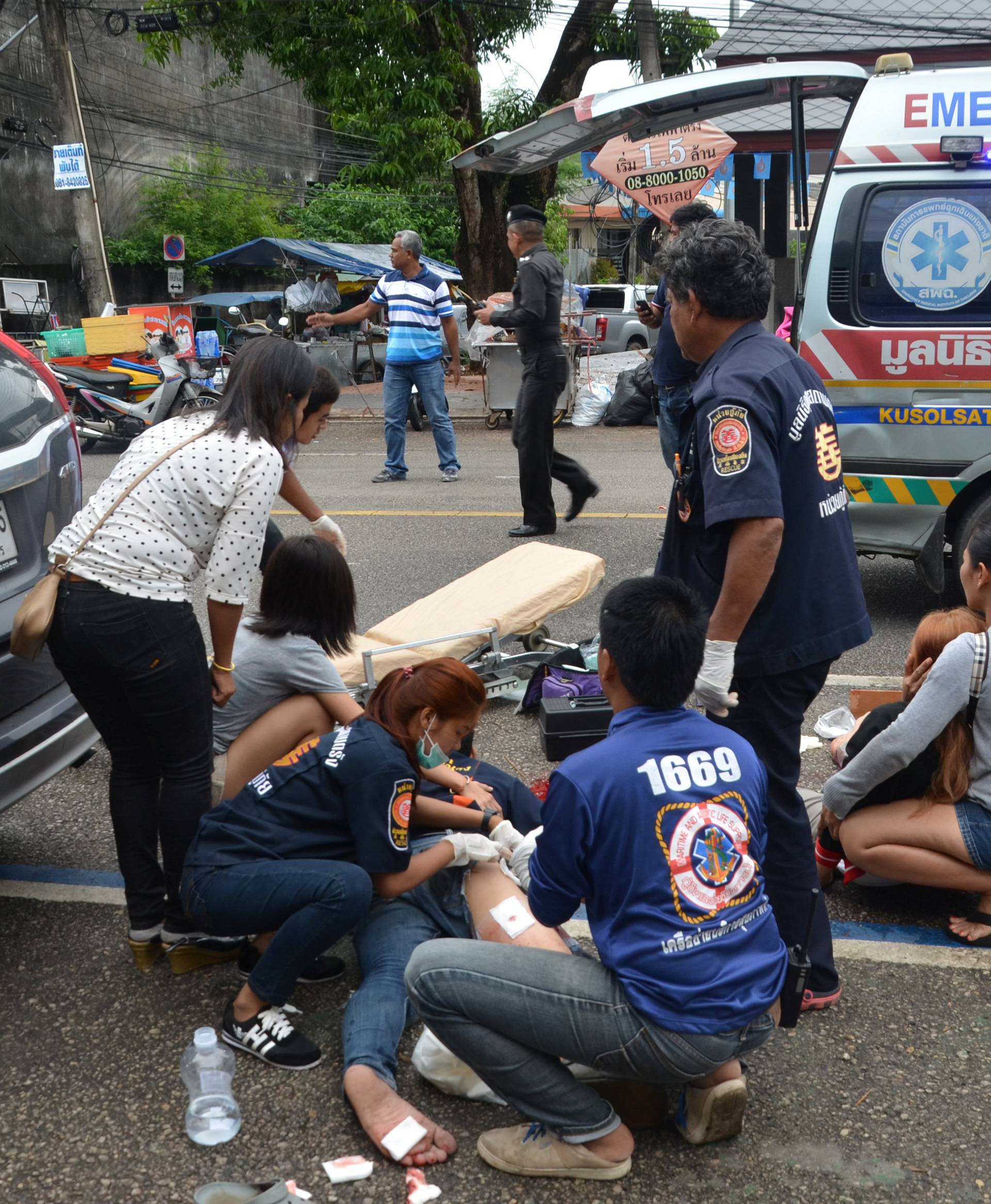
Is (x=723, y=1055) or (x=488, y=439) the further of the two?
(x=488, y=439)

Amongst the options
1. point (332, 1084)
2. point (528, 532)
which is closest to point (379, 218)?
point (528, 532)

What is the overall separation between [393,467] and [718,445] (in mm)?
7748

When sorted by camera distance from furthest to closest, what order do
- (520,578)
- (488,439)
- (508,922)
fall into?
1. (488,439)
2. (520,578)
3. (508,922)

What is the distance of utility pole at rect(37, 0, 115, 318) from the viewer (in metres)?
18.8

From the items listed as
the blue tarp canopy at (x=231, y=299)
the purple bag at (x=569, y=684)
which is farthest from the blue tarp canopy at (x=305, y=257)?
the purple bag at (x=569, y=684)

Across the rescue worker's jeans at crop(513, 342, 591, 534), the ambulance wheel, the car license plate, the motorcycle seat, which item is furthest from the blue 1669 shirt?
the motorcycle seat

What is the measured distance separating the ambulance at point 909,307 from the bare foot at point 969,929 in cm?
235

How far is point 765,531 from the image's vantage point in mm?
2631

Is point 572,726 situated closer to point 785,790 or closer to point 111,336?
point 785,790

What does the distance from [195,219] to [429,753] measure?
30037 millimetres

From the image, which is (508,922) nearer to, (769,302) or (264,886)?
(264,886)

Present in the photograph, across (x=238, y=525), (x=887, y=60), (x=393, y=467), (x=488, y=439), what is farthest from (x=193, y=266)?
(x=238, y=525)

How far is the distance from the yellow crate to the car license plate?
515 inches

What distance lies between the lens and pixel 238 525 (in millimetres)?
2889
